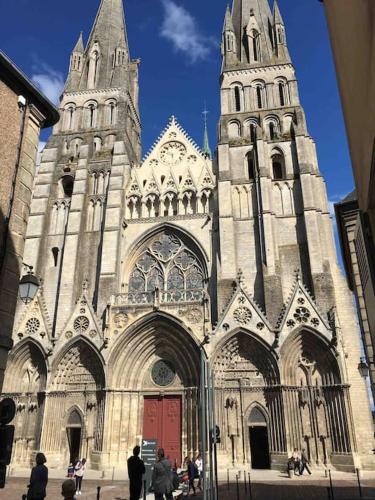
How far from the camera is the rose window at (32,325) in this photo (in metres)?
20.5

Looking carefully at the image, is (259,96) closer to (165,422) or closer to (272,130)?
(272,130)

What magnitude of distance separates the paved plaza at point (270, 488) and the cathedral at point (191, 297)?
67.9 inches

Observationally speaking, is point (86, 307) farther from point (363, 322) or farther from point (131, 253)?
point (363, 322)

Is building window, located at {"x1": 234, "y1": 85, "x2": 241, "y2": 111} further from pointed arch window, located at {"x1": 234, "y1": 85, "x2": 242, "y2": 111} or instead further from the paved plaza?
the paved plaza

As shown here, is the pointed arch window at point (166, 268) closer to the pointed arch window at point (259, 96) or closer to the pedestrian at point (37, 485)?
the pointed arch window at point (259, 96)

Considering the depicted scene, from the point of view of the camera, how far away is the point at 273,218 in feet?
74.5

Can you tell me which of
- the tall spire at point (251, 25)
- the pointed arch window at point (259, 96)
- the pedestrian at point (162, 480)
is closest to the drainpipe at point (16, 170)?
the pedestrian at point (162, 480)

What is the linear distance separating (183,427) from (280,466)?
440cm

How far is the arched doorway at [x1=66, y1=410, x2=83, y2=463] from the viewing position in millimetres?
19250

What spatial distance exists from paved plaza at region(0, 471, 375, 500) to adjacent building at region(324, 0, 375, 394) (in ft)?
26.4

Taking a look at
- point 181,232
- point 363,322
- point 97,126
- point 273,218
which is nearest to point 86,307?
point 181,232

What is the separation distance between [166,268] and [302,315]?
8254mm

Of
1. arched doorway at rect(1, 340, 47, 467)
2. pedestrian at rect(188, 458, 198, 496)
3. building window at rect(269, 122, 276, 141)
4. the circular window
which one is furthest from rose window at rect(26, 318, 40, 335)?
building window at rect(269, 122, 276, 141)

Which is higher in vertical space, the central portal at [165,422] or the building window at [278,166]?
the building window at [278,166]
